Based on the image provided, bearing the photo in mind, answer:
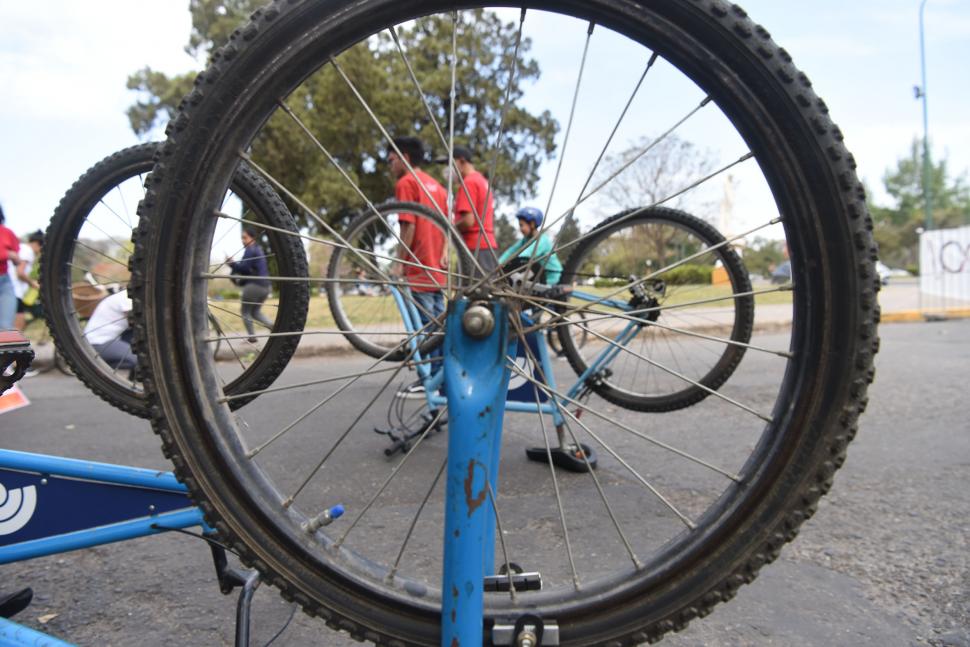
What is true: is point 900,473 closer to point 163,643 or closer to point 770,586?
point 770,586

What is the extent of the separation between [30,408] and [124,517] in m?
4.24

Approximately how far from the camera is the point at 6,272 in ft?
18.7

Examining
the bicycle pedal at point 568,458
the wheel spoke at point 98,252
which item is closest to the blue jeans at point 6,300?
the wheel spoke at point 98,252

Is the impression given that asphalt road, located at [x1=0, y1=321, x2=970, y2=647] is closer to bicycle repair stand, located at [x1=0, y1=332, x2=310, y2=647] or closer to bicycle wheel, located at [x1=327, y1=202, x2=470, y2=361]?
bicycle repair stand, located at [x1=0, y1=332, x2=310, y2=647]

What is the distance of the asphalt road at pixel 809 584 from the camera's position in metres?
1.96

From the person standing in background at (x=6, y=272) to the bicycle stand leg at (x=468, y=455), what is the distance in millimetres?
5541

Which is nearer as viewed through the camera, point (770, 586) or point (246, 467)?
point (246, 467)

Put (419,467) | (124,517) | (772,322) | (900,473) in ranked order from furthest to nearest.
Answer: (772,322), (419,467), (900,473), (124,517)

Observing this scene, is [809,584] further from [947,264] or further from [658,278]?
[947,264]

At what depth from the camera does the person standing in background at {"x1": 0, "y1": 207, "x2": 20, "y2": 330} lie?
550 cm

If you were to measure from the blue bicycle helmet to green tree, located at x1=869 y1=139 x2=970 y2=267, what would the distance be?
5824 centimetres

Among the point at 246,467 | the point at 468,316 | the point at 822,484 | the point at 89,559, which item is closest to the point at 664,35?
the point at 468,316

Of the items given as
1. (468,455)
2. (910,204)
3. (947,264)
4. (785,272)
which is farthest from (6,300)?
(910,204)

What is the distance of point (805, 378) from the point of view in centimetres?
118
